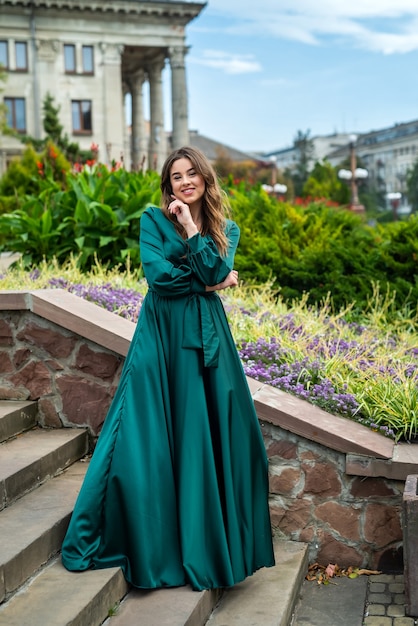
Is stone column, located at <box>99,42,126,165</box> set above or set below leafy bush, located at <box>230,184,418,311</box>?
above

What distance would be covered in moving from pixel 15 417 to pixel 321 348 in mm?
2010

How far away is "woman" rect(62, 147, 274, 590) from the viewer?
3.55 meters

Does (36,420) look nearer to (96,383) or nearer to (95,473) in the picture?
(96,383)

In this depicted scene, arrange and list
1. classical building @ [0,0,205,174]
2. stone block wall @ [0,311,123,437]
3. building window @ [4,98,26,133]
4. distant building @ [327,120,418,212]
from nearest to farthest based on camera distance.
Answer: stone block wall @ [0,311,123,437] < building window @ [4,98,26,133] < classical building @ [0,0,205,174] < distant building @ [327,120,418,212]

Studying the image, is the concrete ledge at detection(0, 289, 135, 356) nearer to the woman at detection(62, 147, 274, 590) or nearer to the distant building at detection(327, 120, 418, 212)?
the woman at detection(62, 147, 274, 590)

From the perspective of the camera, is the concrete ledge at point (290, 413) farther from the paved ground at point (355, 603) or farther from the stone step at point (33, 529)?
the stone step at point (33, 529)

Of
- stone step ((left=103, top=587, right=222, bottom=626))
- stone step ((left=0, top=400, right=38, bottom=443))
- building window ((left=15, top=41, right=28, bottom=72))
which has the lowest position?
stone step ((left=103, top=587, right=222, bottom=626))

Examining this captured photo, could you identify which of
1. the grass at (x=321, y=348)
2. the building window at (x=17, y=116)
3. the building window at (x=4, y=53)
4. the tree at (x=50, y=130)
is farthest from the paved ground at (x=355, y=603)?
the building window at (x=4, y=53)

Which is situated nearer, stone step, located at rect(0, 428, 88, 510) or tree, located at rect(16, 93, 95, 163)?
stone step, located at rect(0, 428, 88, 510)

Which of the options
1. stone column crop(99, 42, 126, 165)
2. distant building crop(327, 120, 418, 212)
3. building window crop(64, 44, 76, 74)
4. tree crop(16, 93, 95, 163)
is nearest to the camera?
tree crop(16, 93, 95, 163)

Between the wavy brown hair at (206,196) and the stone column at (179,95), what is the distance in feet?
141

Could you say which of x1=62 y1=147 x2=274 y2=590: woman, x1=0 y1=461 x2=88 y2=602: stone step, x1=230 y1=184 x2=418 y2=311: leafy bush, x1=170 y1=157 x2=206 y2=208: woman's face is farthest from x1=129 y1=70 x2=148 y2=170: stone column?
x1=62 y1=147 x2=274 y2=590: woman

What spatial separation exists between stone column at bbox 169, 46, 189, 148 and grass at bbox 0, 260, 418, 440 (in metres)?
39.8

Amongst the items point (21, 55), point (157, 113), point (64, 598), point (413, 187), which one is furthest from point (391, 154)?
point (64, 598)
